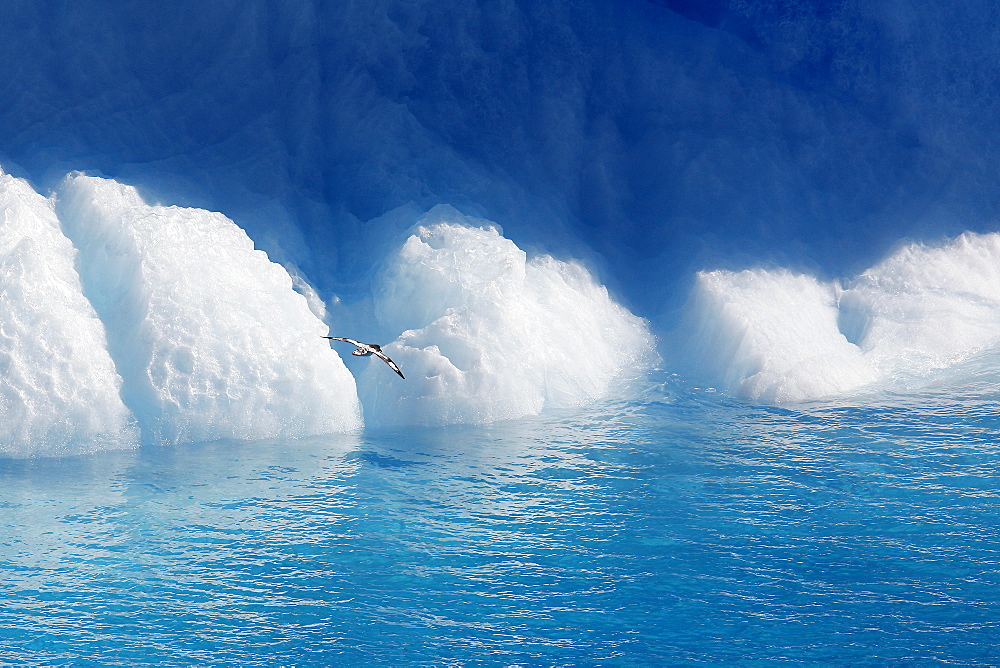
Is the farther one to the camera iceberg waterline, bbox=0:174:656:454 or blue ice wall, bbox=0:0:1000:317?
blue ice wall, bbox=0:0:1000:317

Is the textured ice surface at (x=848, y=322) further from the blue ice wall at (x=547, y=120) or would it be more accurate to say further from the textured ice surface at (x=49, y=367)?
the textured ice surface at (x=49, y=367)

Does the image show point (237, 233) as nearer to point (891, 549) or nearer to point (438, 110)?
point (438, 110)

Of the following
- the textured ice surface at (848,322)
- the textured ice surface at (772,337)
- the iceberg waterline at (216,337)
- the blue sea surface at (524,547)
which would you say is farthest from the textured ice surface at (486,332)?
the textured ice surface at (848,322)

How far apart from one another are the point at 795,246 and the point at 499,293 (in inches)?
210

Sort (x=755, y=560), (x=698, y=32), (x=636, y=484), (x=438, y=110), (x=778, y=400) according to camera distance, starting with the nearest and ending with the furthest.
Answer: (x=755, y=560) < (x=636, y=484) < (x=778, y=400) < (x=438, y=110) < (x=698, y=32)

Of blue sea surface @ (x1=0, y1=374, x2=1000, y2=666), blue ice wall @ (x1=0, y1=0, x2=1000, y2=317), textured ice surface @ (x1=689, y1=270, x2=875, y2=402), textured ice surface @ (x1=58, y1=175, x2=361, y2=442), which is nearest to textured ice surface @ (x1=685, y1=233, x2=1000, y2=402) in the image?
textured ice surface @ (x1=689, y1=270, x2=875, y2=402)

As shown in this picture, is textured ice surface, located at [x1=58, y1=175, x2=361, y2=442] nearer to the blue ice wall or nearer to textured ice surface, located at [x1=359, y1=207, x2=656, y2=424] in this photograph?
textured ice surface, located at [x1=359, y1=207, x2=656, y2=424]

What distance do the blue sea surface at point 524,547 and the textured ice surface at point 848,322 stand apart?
55.0 inches

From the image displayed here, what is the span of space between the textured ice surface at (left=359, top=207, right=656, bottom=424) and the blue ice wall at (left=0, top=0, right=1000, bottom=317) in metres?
0.60

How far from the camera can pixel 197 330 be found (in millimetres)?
12164

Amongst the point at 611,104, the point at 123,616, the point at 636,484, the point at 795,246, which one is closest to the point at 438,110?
the point at 611,104

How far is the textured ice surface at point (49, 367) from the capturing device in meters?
11.3

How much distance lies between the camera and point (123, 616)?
7.61 m

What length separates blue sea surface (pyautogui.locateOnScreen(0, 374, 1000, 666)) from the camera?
7.27m
